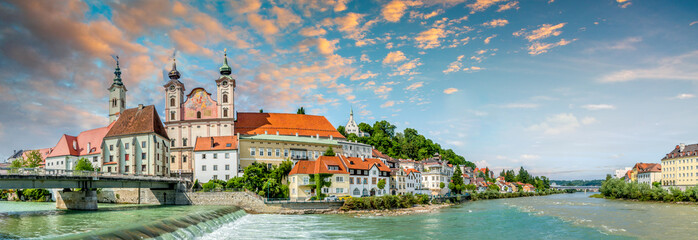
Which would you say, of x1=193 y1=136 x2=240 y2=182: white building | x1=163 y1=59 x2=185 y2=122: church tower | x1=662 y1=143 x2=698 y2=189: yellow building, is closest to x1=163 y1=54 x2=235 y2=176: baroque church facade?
x1=163 y1=59 x2=185 y2=122: church tower

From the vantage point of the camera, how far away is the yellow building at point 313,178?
59438mm

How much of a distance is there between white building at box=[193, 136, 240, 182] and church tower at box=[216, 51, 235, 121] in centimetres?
1257

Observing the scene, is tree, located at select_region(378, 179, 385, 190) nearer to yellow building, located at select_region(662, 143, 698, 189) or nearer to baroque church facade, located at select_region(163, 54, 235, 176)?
baroque church facade, located at select_region(163, 54, 235, 176)

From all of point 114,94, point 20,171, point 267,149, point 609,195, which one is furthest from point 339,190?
point 609,195

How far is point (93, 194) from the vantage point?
1690 inches

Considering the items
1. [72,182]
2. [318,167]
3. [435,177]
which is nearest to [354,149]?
[435,177]

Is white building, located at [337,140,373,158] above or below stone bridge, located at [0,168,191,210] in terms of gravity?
above

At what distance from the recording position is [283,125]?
82062 millimetres

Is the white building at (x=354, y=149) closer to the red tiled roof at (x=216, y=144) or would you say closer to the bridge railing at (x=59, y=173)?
the red tiled roof at (x=216, y=144)

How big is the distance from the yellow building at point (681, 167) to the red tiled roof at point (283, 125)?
239 ft

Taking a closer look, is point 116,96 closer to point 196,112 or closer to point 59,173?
point 196,112

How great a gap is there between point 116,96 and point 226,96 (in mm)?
26955

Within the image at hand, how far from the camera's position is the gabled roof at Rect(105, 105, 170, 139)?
2530 inches

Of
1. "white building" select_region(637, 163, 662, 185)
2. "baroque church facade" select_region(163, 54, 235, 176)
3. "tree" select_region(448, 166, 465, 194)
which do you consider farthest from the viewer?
"white building" select_region(637, 163, 662, 185)
